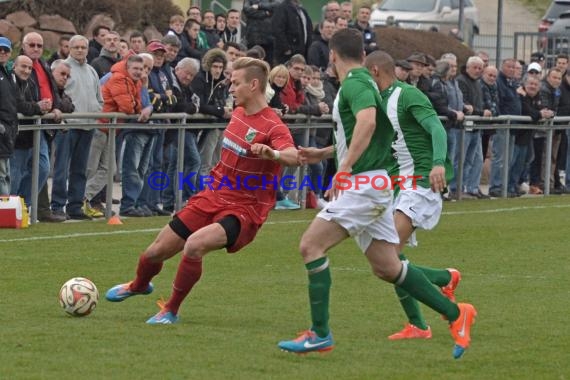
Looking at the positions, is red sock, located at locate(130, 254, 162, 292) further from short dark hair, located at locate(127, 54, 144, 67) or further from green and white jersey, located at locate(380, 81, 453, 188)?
short dark hair, located at locate(127, 54, 144, 67)

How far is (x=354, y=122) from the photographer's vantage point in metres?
9.24

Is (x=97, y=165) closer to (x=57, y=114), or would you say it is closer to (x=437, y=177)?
(x=57, y=114)

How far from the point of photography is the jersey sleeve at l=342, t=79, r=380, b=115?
903 centimetres

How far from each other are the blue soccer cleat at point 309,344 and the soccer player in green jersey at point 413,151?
1562 mm

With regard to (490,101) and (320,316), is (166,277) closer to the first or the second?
(320,316)

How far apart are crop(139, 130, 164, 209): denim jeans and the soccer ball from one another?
750cm

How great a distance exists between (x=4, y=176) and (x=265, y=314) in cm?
595

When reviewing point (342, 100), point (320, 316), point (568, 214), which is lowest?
point (568, 214)

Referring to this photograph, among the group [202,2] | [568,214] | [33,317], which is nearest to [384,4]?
[202,2]

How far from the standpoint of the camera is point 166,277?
12945mm

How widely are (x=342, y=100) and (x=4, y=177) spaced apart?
7.51 metres

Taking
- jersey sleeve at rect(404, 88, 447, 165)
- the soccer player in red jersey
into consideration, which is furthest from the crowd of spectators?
jersey sleeve at rect(404, 88, 447, 165)

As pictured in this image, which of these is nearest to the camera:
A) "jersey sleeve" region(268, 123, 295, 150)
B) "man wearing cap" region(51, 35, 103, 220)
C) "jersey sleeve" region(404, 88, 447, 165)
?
"jersey sleeve" region(268, 123, 295, 150)

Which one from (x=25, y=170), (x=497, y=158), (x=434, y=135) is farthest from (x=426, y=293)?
(x=497, y=158)
